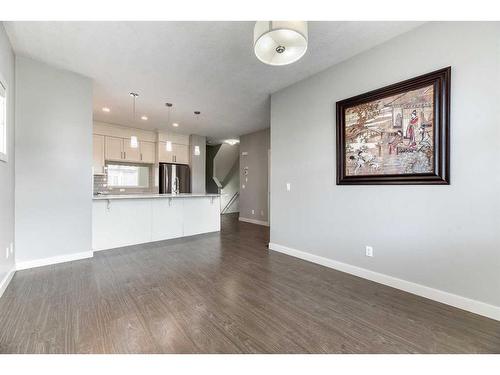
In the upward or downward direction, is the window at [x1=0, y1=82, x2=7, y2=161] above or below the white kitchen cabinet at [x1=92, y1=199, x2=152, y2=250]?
above

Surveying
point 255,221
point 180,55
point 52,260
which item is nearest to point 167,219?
point 52,260

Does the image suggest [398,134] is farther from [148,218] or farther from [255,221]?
[255,221]

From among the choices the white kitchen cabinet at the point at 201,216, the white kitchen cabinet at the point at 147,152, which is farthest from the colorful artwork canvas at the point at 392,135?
the white kitchen cabinet at the point at 147,152

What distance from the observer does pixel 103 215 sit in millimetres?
3703

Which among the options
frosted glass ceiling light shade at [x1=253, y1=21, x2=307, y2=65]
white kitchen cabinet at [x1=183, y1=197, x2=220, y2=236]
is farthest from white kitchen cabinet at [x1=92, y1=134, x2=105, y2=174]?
frosted glass ceiling light shade at [x1=253, y1=21, x2=307, y2=65]

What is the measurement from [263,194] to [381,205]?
13.7 ft

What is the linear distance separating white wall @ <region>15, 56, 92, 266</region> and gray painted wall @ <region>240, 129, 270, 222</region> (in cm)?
425

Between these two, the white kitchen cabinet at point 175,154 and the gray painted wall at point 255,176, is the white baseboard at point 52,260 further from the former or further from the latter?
the gray painted wall at point 255,176

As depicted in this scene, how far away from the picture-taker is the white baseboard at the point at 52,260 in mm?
2821

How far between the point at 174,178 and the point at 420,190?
601cm

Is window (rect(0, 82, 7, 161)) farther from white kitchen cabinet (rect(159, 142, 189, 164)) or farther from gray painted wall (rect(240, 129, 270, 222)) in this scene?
gray painted wall (rect(240, 129, 270, 222))

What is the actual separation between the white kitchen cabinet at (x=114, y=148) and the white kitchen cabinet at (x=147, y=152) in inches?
21.5

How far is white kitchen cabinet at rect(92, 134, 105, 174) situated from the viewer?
555 centimetres

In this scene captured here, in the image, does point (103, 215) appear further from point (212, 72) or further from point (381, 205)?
point (381, 205)
